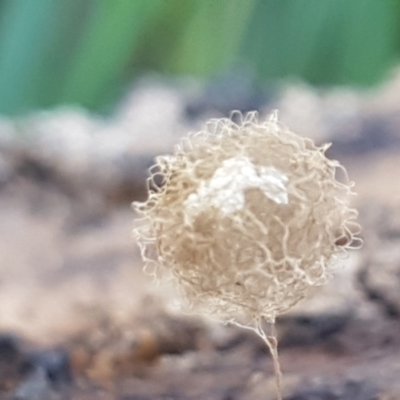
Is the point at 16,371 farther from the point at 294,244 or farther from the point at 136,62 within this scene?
the point at 136,62

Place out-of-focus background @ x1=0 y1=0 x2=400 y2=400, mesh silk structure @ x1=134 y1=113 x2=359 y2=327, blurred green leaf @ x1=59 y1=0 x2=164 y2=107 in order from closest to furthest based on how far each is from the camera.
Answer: mesh silk structure @ x1=134 y1=113 x2=359 y2=327
out-of-focus background @ x1=0 y1=0 x2=400 y2=400
blurred green leaf @ x1=59 y1=0 x2=164 y2=107

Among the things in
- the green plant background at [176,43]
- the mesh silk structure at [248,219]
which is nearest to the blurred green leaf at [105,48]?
the green plant background at [176,43]

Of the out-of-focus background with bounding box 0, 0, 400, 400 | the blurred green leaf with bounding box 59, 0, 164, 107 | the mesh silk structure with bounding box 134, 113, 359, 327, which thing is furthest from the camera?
the blurred green leaf with bounding box 59, 0, 164, 107

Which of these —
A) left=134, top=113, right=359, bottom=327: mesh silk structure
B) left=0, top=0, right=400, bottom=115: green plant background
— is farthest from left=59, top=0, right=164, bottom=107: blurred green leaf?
left=134, top=113, right=359, bottom=327: mesh silk structure

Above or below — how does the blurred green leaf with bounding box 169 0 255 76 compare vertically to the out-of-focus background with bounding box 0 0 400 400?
above

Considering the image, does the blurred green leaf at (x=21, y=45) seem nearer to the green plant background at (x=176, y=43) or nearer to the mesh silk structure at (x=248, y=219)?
the green plant background at (x=176, y=43)

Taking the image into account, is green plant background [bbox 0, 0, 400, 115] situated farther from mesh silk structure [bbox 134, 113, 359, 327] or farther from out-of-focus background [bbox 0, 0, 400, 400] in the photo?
mesh silk structure [bbox 134, 113, 359, 327]

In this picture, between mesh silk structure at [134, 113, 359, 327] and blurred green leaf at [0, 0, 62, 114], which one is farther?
blurred green leaf at [0, 0, 62, 114]
